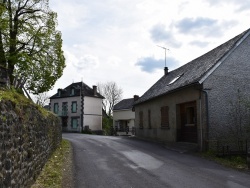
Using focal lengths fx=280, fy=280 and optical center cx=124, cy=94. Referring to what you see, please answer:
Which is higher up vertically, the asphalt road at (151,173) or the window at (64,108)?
the window at (64,108)

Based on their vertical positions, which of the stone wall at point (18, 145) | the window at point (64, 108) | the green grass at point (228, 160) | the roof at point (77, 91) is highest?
the roof at point (77, 91)

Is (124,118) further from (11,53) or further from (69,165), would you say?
(69,165)

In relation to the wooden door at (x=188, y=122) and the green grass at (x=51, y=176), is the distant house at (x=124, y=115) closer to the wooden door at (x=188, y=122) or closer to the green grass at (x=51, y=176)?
the wooden door at (x=188, y=122)

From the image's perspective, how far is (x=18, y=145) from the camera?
535 centimetres

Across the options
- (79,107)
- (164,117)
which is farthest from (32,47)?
(79,107)

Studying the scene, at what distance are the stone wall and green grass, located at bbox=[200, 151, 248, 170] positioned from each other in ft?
25.5

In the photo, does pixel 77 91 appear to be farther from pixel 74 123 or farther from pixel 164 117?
pixel 164 117

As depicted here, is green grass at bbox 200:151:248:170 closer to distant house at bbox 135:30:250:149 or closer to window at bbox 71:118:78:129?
distant house at bbox 135:30:250:149

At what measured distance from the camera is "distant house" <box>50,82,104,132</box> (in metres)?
45.5

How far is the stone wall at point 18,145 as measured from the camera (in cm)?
443

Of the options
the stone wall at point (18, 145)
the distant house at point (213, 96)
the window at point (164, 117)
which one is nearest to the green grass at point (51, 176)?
the stone wall at point (18, 145)

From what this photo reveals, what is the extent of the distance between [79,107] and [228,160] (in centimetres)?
3521

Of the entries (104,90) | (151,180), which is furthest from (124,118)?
(151,180)

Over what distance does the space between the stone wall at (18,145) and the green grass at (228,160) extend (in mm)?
7761
